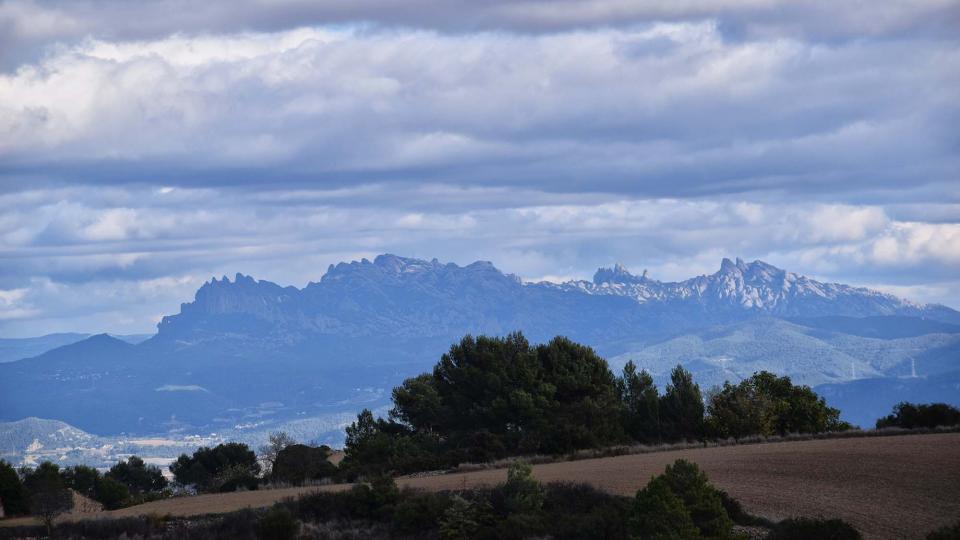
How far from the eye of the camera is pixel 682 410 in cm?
6506

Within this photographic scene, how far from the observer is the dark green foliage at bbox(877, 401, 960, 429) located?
55594 mm

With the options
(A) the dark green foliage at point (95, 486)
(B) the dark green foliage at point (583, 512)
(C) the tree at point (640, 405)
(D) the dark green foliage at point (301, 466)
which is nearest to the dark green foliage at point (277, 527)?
(B) the dark green foliage at point (583, 512)

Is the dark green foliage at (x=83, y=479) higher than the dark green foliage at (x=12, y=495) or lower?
higher

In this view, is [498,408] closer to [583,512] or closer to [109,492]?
[109,492]

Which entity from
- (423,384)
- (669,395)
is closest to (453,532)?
(669,395)

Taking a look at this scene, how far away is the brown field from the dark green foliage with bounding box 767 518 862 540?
3.28ft

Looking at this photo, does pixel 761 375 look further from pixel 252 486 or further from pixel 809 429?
pixel 252 486

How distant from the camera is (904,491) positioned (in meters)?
38.2

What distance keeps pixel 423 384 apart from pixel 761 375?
2381 centimetres

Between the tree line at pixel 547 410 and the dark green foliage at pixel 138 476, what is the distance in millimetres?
22215

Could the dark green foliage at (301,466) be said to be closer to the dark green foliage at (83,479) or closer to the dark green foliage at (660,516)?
the dark green foliage at (83,479)

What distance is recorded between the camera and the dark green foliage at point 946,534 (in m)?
30.2

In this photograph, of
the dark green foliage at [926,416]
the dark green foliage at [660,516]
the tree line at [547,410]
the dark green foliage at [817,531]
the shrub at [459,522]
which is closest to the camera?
the dark green foliage at [817,531]

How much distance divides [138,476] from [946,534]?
258 feet
